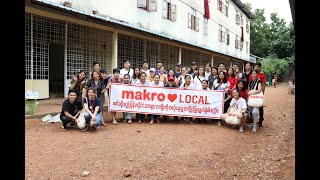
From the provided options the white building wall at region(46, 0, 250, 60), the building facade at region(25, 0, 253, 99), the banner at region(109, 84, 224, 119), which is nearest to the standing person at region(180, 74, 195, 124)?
the banner at region(109, 84, 224, 119)

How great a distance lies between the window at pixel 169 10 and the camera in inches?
677

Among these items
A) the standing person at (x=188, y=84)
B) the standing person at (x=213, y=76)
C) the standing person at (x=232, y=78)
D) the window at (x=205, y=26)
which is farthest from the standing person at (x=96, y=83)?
the window at (x=205, y=26)

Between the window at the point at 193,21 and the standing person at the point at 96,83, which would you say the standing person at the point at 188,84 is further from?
the window at the point at 193,21

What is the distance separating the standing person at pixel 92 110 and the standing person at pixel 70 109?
0.64ft

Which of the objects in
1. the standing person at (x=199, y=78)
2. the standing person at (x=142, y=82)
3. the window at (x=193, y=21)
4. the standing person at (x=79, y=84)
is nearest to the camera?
the standing person at (x=79, y=84)

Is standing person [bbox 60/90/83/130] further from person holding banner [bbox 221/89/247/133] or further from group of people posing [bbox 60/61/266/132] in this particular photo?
person holding banner [bbox 221/89/247/133]

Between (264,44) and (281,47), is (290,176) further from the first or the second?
(264,44)

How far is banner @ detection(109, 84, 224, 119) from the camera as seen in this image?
8.08 m

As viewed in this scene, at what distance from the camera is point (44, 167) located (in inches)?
176

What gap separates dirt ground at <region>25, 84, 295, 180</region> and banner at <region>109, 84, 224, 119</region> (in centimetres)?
47

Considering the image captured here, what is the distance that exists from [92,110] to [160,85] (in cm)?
212
